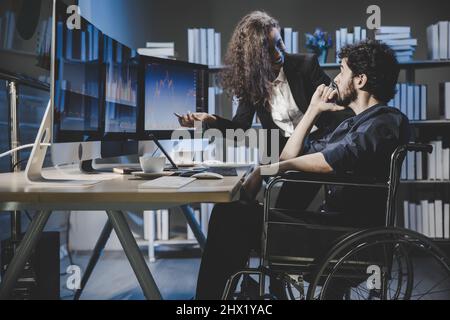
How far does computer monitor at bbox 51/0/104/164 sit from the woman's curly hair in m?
1.39

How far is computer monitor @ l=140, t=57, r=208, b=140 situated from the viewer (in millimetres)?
2416

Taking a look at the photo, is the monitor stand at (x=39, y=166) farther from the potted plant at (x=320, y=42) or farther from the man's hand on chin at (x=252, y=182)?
the potted plant at (x=320, y=42)

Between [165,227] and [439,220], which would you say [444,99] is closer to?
[439,220]

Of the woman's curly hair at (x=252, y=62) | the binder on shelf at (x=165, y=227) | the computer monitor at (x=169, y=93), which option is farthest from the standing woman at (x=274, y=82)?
the binder on shelf at (x=165, y=227)

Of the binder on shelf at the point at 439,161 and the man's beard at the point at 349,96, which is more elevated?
the man's beard at the point at 349,96

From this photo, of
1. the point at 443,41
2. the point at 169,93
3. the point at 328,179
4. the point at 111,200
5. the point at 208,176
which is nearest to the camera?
the point at 111,200

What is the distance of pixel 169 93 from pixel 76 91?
0.84 meters

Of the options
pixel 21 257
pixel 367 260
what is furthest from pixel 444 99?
pixel 21 257

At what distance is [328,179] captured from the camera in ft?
5.29

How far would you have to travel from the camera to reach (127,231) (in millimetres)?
1562

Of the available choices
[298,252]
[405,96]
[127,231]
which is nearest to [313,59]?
[405,96]

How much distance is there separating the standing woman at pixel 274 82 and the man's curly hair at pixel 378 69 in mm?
928

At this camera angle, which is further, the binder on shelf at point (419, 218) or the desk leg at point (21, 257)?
the binder on shelf at point (419, 218)

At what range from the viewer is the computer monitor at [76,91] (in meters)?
1.59
